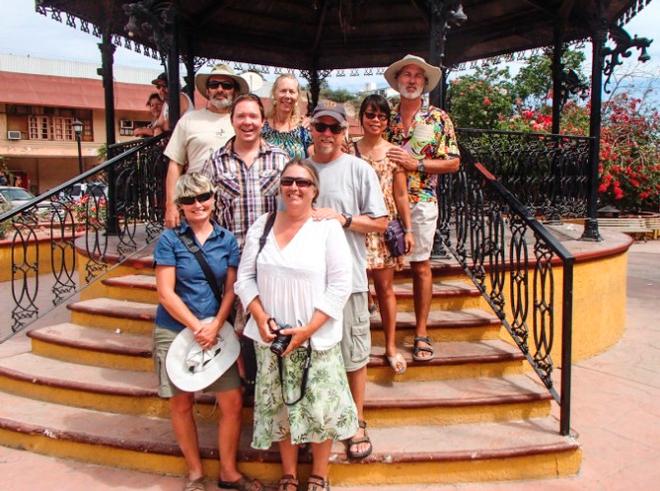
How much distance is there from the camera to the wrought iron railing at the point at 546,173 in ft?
21.7

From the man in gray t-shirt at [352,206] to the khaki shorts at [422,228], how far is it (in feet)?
2.50

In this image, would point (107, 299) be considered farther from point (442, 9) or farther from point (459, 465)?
point (442, 9)

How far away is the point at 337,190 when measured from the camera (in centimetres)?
309

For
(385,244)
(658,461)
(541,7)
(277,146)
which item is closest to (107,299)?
(277,146)

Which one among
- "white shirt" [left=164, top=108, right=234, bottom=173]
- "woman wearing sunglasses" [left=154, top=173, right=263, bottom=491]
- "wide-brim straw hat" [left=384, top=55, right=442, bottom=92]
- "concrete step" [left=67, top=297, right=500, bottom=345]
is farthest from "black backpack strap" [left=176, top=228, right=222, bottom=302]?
"wide-brim straw hat" [left=384, top=55, right=442, bottom=92]

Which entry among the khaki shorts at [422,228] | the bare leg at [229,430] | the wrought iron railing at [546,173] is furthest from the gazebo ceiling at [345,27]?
the bare leg at [229,430]

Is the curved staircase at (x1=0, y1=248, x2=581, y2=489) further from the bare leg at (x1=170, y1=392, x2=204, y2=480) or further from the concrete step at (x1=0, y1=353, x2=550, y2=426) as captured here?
the bare leg at (x1=170, y1=392, x2=204, y2=480)

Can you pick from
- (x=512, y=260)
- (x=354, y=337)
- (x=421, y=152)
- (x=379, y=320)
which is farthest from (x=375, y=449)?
(x=421, y=152)

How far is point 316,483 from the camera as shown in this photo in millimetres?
2951

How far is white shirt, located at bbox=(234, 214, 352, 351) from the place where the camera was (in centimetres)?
275

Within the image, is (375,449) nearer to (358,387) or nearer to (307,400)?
(358,387)

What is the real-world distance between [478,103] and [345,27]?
13.2 meters

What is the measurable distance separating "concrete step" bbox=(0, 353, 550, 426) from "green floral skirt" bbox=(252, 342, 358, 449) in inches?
29.2

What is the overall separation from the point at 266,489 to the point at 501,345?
2.09 m
